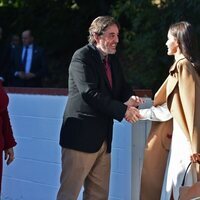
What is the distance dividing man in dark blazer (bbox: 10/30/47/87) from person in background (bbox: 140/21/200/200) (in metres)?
5.85

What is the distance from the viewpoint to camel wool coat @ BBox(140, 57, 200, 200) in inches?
239

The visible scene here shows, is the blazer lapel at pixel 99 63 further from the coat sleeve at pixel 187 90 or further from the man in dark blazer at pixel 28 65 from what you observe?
the man in dark blazer at pixel 28 65

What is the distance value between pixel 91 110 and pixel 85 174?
59cm

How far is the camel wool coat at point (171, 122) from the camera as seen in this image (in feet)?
19.9

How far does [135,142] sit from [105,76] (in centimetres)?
111

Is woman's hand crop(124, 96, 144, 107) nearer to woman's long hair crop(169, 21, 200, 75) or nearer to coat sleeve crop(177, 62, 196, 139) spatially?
coat sleeve crop(177, 62, 196, 139)

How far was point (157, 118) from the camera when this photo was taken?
6383mm

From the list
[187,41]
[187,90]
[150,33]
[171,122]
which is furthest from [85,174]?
[150,33]

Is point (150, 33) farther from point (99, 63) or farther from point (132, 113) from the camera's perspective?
point (132, 113)

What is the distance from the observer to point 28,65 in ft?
40.2

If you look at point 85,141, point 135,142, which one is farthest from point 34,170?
point 85,141

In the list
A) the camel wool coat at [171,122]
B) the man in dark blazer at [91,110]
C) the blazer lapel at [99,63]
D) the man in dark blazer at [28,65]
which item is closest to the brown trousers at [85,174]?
the man in dark blazer at [91,110]

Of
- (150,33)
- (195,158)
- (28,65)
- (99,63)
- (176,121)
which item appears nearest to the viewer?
(195,158)

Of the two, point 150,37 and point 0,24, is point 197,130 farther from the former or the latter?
point 0,24
